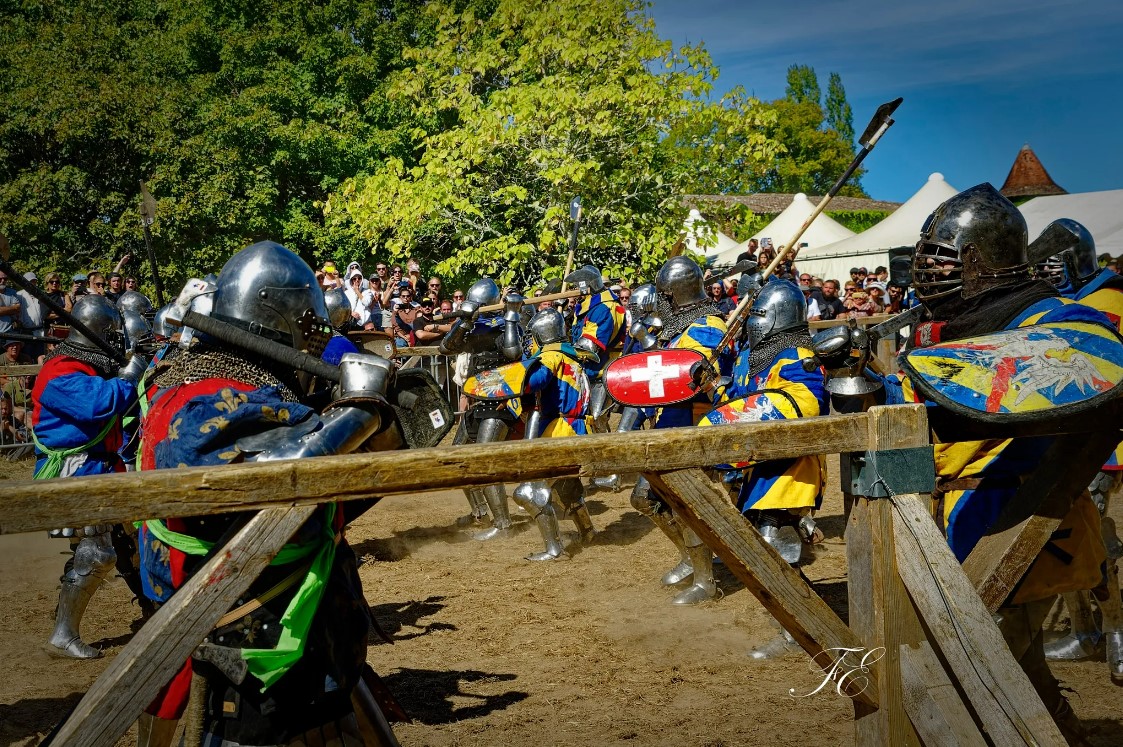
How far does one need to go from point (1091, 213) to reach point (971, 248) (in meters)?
14.9

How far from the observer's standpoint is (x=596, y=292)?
10.8 metres

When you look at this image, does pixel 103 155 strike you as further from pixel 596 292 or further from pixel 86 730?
pixel 86 730

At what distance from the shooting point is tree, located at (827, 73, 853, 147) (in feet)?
178

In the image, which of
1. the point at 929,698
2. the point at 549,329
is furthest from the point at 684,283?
the point at 929,698

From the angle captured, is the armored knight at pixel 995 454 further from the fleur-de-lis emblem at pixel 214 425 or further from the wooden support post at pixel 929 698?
the fleur-de-lis emblem at pixel 214 425

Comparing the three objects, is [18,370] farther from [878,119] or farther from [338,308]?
[878,119]

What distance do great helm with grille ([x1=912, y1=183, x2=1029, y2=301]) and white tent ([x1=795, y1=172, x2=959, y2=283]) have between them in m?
17.1

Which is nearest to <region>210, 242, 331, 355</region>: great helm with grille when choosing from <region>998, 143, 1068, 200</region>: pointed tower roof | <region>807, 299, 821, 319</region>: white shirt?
<region>807, 299, 821, 319</region>: white shirt

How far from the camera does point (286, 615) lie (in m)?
2.50

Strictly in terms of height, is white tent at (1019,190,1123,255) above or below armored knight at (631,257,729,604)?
above

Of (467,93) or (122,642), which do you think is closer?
(122,642)

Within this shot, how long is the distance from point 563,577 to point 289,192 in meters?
17.3

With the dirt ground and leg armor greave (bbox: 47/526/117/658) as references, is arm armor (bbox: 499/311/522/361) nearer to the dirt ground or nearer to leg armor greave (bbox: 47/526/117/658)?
the dirt ground

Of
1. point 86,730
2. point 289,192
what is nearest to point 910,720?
point 86,730
